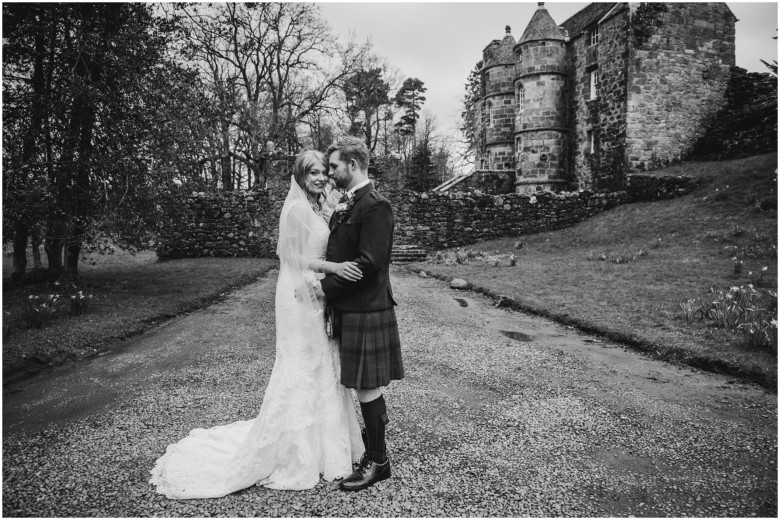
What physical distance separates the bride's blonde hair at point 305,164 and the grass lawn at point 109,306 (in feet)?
15.2

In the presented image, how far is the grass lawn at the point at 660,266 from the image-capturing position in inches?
253

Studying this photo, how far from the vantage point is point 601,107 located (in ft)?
79.8

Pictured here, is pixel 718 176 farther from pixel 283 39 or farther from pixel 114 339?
pixel 283 39

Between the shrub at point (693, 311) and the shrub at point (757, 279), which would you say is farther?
the shrub at point (757, 279)

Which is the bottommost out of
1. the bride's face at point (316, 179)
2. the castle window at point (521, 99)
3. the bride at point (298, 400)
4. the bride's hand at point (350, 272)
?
the bride at point (298, 400)

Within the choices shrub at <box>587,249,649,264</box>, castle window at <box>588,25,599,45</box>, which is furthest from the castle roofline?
shrub at <box>587,249,649,264</box>

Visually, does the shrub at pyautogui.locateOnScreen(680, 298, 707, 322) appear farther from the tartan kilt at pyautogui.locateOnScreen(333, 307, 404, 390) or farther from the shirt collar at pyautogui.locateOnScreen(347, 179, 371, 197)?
the shirt collar at pyautogui.locateOnScreen(347, 179, 371, 197)

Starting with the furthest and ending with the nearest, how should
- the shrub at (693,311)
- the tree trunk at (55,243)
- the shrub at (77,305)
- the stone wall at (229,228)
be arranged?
the stone wall at (229,228) → the tree trunk at (55,243) → the shrub at (77,305) → the shrub at (693,311)

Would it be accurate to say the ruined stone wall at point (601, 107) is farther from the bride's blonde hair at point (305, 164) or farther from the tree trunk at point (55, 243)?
the bride's blonde hair at point (305, 164)

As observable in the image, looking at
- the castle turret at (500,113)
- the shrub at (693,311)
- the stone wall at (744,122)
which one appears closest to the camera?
the shrub at (693,311)

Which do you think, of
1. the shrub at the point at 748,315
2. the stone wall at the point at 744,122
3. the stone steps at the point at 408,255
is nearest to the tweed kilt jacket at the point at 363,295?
the shrub at the point at 748,315

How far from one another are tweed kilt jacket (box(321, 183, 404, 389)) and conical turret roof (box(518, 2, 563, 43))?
27.0 m

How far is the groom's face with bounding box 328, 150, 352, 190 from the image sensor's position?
132 inches

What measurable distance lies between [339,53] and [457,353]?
29.2 metres
